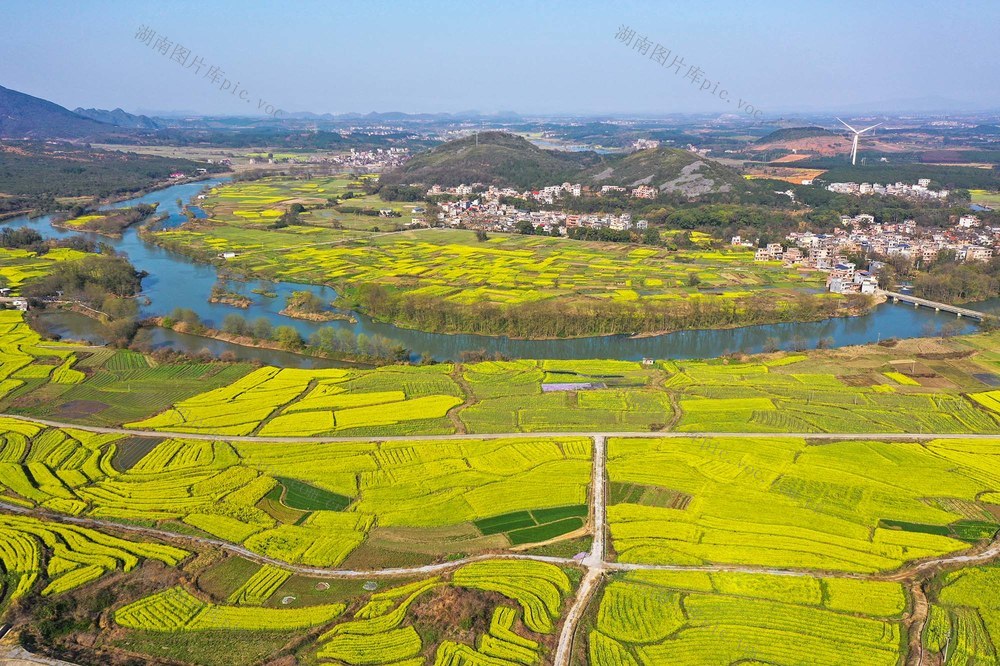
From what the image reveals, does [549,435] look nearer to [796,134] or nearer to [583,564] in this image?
[583,564]

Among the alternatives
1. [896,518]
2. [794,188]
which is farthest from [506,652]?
[794,188]

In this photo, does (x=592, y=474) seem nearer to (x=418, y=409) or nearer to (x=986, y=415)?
(x=418, y=409)

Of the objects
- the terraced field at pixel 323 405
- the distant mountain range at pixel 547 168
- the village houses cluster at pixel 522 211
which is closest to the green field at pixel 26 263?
the terraced field at pixel 323 405

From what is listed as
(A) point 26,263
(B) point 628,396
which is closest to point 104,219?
(A) point 26,263

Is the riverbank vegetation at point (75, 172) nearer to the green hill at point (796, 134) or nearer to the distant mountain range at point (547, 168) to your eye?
the distant mountain range at point (547, 168)

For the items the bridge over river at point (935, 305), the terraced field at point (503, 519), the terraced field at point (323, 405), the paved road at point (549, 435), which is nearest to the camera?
the terraced field at point (503, 519)

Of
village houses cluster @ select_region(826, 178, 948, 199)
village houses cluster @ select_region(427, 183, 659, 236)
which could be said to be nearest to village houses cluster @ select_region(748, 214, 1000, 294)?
village houses cluster @ select_region(427, 183, 659, 236)

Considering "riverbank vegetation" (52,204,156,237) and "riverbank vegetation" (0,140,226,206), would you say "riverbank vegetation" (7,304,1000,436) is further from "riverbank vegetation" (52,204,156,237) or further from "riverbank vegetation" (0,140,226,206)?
"riverbank vegetation" (0,140,226,206)
